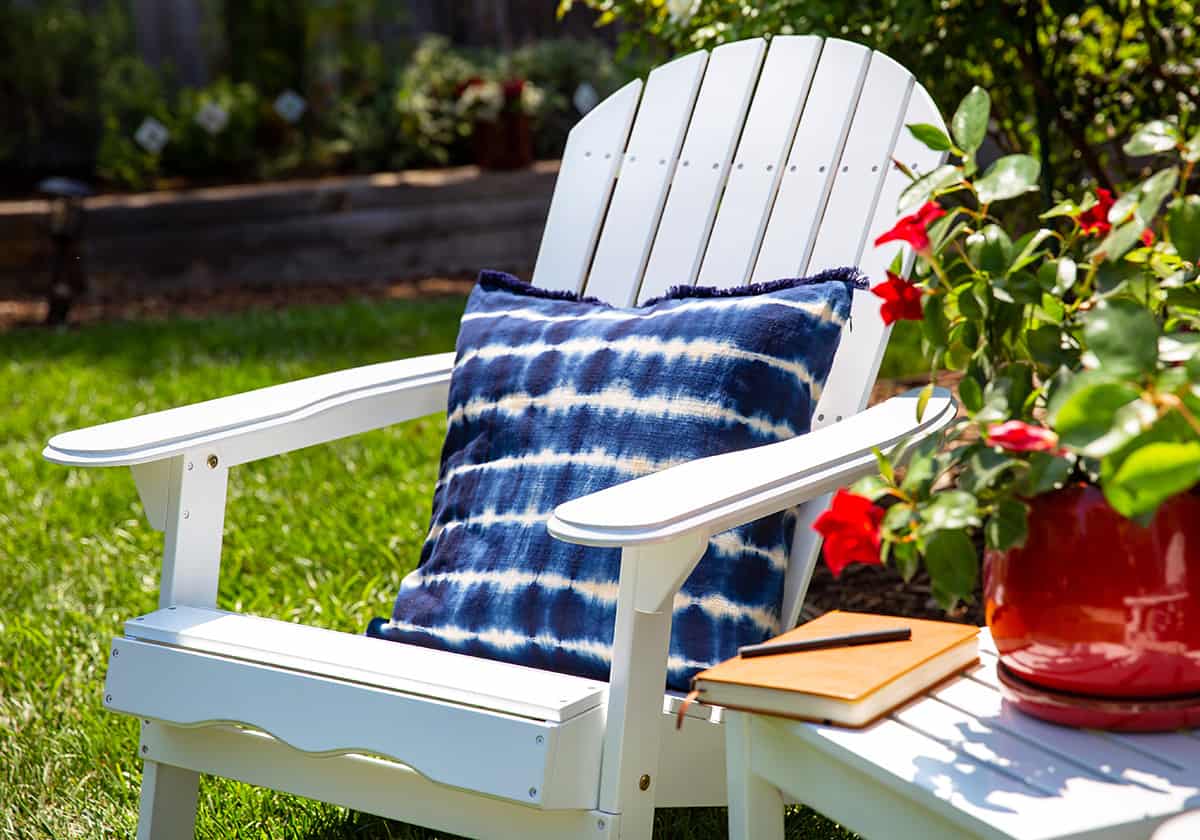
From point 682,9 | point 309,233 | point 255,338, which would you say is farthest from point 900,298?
point 309,233

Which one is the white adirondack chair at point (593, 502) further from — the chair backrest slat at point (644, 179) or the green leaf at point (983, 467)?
the green leaf at point (983, 467)

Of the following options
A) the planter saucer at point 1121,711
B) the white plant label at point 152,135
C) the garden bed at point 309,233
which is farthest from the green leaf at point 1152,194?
the white plant label at point 152,135

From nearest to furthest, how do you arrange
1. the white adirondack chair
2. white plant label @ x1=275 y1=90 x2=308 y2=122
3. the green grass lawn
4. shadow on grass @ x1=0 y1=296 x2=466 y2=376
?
the white adirondack chair < the green grass lawn < shadow on grass @ x1=0 y1=296 x2=466 y2=376 < white plant label @ x1=275 y1=90 x2=308 y2=122

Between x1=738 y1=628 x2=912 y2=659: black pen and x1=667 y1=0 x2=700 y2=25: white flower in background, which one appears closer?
x1=738 y1=628 x2=912 y2=659: black pen

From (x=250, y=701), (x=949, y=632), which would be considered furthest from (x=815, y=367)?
(x=250, y=701)

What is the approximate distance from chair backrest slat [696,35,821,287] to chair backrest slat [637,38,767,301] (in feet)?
0.05

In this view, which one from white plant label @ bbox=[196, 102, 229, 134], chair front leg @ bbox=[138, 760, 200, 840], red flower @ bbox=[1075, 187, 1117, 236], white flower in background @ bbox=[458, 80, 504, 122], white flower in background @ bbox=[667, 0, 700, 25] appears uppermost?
white flower in background @ bbox=[458, 80, 504, 122]

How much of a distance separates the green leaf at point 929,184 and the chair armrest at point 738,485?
0.20m

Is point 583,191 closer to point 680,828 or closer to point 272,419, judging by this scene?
point 272,419

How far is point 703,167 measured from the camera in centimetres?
210

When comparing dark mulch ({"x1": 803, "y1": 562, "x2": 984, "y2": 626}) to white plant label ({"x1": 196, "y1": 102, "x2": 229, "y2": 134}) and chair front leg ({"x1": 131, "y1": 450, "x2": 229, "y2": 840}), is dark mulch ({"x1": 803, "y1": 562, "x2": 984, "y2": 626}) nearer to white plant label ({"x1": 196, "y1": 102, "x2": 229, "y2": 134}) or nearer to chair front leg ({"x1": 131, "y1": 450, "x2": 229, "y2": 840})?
chair front leg ({"x1": 131, "y1": 450, "x2": 229, "y2": 840})

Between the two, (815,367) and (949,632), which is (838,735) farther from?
(815,367)

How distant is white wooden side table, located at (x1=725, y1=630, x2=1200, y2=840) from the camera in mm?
991

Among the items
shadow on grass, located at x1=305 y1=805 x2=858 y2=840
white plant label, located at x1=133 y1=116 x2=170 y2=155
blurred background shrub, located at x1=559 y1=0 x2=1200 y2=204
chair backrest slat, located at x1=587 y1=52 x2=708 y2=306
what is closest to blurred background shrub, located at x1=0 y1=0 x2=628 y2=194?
white plant label, located at x1=133 y1=116 x2=170 y2=155
